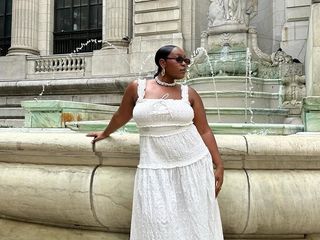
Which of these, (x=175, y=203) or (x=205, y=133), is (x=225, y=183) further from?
(x=175, y=203)

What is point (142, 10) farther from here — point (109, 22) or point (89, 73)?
point (89, 73)

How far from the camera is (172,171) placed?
265 centimetres

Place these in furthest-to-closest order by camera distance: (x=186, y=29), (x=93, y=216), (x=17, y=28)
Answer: (x=17, y=28) < (x=186, y=29) < (x=93, y=216)

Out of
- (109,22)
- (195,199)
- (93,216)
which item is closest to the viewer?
(195,199)

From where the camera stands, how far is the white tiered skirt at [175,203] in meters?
2.59

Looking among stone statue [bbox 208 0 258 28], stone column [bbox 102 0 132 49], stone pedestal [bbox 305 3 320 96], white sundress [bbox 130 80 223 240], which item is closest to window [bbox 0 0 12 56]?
stone column [bbox 102 0 132 49]

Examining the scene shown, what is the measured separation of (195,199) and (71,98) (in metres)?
14.6

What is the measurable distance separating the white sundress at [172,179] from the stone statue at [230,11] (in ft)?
34.3

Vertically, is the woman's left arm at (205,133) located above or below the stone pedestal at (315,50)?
below

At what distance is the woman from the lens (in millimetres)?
2604

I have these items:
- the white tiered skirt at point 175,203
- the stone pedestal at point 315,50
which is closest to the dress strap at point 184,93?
the white tiered skirt at point 175,203

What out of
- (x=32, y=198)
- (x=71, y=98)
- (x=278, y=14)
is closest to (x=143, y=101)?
(x=32, y=198)

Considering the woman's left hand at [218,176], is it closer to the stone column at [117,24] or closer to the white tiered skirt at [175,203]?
the white tiered skirt at [175,203]

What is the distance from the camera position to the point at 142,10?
16594mm
